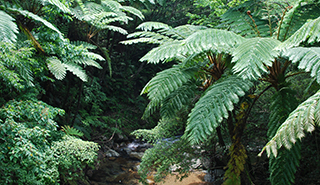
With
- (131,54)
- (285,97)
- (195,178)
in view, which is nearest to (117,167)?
(195,178)

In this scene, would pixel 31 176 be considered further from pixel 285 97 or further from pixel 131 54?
pixel 131 54

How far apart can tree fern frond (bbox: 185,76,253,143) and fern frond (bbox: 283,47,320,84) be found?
0.33 m

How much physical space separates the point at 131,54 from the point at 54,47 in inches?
200

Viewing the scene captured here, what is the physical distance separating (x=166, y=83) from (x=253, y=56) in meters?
0.66

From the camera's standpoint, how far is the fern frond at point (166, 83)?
1.55 meters

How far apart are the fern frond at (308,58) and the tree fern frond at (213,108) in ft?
1.09

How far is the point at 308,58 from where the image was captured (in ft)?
3.68

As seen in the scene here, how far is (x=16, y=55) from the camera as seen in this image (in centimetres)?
175

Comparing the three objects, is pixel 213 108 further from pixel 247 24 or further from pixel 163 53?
pixel 247 24

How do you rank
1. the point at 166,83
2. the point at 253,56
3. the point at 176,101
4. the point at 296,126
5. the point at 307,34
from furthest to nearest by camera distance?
1. the point at 176,101
2. the point at 166,83
3. the point at 253,56
4. the point at 307,34
5. the point at 296,126

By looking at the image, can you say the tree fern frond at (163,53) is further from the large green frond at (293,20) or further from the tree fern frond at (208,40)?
the large green frond at (293,20)

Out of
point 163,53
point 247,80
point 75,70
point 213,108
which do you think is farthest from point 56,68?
point 247,80

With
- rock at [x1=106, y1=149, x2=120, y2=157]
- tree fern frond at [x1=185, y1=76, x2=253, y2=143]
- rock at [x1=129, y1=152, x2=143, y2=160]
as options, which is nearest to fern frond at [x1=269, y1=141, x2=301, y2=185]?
tree fern frond at [x1=185, y1=76, x2=253, y2=143]

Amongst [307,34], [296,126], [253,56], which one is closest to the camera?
[296,126]
